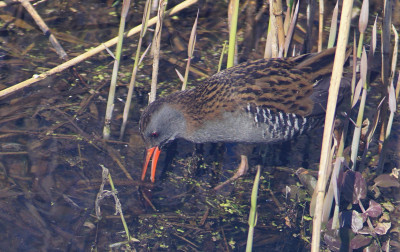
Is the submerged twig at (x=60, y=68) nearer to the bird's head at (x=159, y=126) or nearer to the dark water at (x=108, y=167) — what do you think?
the dark water at (x=108, y=167)

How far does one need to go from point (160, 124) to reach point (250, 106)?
678 millimetres

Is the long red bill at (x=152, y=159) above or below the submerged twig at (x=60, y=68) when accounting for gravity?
below

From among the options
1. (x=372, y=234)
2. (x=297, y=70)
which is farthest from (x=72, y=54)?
(x=372, y=234)

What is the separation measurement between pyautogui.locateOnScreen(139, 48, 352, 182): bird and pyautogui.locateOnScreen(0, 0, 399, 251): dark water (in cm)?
30

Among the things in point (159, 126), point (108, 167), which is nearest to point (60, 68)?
point (108, 167)

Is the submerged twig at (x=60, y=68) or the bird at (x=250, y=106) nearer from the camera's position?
the bird at (x=250, y=106)

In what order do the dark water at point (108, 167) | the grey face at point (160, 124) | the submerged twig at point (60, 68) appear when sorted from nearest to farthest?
the dark water at point (108, 167) → the grey face at point (160, 124) → the submerged twig at point (60, 68)

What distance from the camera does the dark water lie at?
11.9ft

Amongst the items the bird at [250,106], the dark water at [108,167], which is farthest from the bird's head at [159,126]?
the dark water at [108,167]

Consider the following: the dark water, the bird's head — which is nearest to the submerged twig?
the dark water

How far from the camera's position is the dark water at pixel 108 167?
3613 millimetres

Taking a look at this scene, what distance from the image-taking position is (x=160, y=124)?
4.04 m

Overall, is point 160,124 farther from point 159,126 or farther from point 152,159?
point 152,159

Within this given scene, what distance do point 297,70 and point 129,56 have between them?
1.87 m
